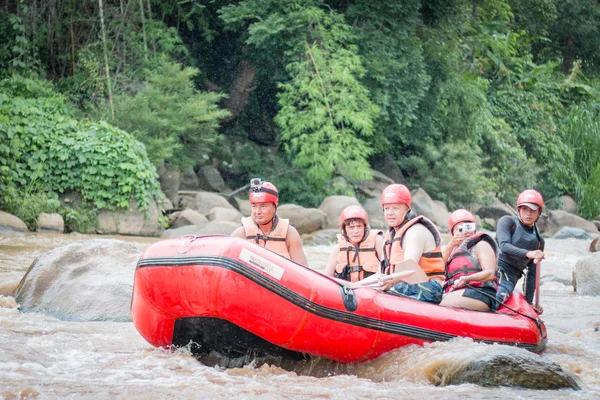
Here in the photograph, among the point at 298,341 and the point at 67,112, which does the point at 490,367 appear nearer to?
the point at 298,341

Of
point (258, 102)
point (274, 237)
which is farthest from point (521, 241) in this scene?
point (258, 102)

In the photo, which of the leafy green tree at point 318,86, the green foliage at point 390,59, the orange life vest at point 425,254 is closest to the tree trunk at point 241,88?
the leafy green tree at point 318,86

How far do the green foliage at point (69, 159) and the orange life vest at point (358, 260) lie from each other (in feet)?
24.9

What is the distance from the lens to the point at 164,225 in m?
13.2

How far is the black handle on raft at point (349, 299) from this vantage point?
4480mm

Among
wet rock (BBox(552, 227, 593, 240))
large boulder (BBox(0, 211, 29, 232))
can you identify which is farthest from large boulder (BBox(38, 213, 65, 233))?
wet rock (BBox(552, 227, 593, 240))

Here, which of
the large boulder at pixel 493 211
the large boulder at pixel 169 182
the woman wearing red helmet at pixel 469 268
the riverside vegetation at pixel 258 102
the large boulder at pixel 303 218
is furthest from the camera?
the large boulder at pixel 493 211

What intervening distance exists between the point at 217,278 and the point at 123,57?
1311cm

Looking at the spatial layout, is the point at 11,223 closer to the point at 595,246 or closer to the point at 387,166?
the point at 595,246

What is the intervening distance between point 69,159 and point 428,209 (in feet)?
27.1

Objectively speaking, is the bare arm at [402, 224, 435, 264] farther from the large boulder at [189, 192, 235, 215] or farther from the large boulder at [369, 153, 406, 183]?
the large boulder at [369, 153, 406, 183]

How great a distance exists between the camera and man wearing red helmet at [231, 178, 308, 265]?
18.0 feet

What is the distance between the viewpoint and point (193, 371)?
439cm

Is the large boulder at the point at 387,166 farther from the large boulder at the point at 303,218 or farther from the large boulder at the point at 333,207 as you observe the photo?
the large boulder at the point at 303,218
